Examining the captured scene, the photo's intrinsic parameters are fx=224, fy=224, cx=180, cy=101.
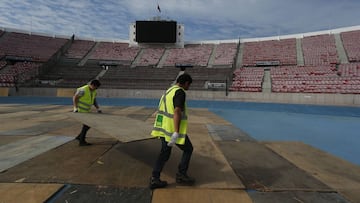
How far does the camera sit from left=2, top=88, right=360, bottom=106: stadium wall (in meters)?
25.6

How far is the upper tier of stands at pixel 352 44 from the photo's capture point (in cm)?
3289

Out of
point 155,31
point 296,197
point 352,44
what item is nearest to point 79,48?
point 155,31

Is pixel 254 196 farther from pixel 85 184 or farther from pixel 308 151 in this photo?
pixel 308 151

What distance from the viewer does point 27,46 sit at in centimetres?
4016

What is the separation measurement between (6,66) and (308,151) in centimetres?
4191

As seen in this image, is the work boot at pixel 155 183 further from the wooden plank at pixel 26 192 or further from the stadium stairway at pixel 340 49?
the stadium stairway at pixel 340 49

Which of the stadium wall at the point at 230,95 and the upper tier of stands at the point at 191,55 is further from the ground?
the upper tier of stands at the point at 191,55

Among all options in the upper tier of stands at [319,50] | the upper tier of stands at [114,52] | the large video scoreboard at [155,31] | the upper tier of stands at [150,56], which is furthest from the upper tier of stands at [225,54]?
the upper tier of stands at [114,52]

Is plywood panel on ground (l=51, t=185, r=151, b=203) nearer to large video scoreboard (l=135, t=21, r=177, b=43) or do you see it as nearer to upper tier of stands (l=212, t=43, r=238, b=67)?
upper tier of stands (l=212, t=43, r=238, b=67)

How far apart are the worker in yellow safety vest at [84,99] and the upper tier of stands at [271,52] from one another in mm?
35921

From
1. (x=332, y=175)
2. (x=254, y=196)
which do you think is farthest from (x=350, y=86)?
(x=254, y=196)

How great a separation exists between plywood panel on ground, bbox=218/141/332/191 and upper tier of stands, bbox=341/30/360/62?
116 feet

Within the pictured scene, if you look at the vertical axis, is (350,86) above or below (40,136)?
above

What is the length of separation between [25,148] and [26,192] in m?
2.99
